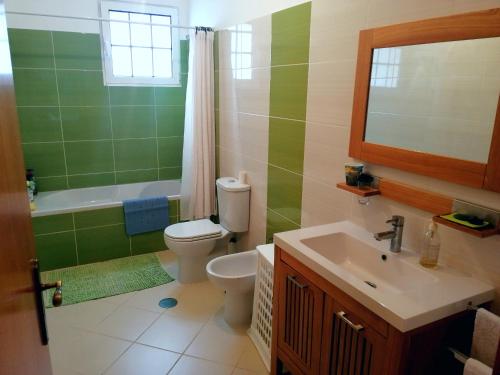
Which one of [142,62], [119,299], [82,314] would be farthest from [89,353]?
[142,62]

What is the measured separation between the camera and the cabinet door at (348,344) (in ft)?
4.19

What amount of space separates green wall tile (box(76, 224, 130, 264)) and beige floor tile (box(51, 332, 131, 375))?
1073mm

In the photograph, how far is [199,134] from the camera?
3.35 m

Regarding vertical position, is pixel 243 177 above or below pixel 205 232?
above

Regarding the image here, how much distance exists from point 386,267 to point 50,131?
3351 millimetres

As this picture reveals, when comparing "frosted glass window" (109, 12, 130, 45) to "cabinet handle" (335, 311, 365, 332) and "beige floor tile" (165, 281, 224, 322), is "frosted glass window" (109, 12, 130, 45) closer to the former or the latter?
"beige floor tile" (165, 281, 224, 322)

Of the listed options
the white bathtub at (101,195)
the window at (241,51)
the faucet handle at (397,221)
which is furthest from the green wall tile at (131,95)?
the faucet handle at (397,221)

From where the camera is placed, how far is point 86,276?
3.12 meters

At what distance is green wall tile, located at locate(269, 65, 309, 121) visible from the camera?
2215 millimetres

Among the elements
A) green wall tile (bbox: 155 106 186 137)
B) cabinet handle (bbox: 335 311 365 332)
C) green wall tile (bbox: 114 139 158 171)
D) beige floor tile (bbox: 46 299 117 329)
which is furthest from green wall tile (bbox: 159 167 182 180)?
cabinet handle (bbox: 335 311 365 332)

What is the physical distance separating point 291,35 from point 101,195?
2705 mm

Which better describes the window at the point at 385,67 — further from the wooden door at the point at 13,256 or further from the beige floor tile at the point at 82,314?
the beige floor tile at the point at 82,314

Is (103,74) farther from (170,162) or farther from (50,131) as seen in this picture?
(170,162)

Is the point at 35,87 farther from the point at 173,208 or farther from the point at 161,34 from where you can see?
the point at 173,208
